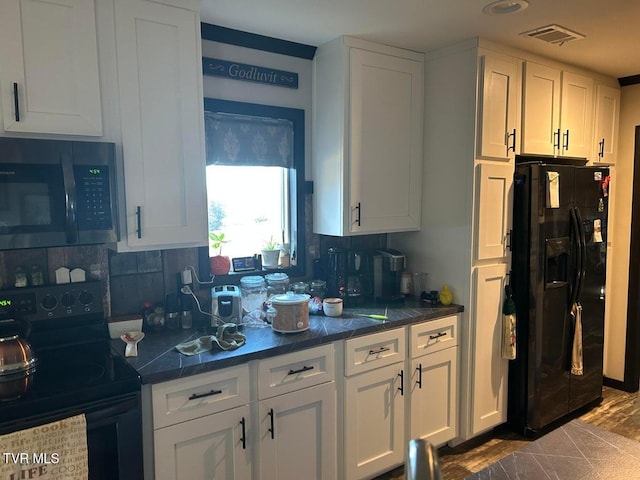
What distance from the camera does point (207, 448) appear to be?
74.9 inches

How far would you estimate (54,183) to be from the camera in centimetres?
172

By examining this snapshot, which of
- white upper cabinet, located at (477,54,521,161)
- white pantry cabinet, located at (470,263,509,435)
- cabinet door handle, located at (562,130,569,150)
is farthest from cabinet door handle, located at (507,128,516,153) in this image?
white pantry cabinet, located at (470,263,509,435)

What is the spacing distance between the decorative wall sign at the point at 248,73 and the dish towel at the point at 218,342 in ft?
4.30

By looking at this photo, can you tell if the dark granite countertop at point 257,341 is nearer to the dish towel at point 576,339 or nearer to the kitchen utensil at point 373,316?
the kitchen utensil at point 373,316

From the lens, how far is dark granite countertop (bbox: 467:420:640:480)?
43.5 inches

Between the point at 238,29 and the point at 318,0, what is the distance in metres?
0.57

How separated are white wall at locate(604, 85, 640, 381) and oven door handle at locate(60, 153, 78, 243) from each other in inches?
146

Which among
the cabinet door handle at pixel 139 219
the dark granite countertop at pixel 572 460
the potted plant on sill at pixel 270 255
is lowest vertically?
the dark granite countertop at pixel 572 460

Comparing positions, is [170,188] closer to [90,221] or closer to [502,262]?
[90,221]

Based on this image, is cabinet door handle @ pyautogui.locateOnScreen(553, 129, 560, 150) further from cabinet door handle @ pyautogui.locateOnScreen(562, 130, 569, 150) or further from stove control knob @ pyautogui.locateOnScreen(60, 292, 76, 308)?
stove control knob @ pyautogui.locateOnScreen(60, 292, 76, 308)

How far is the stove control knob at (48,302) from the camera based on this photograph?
1978 mm

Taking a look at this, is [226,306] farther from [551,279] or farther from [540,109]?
[540,109]

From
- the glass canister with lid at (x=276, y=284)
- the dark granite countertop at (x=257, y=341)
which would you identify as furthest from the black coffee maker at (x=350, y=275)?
the glass canister with lid at (x=276, y=284)

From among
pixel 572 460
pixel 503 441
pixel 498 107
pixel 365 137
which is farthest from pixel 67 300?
pixel 503 441
